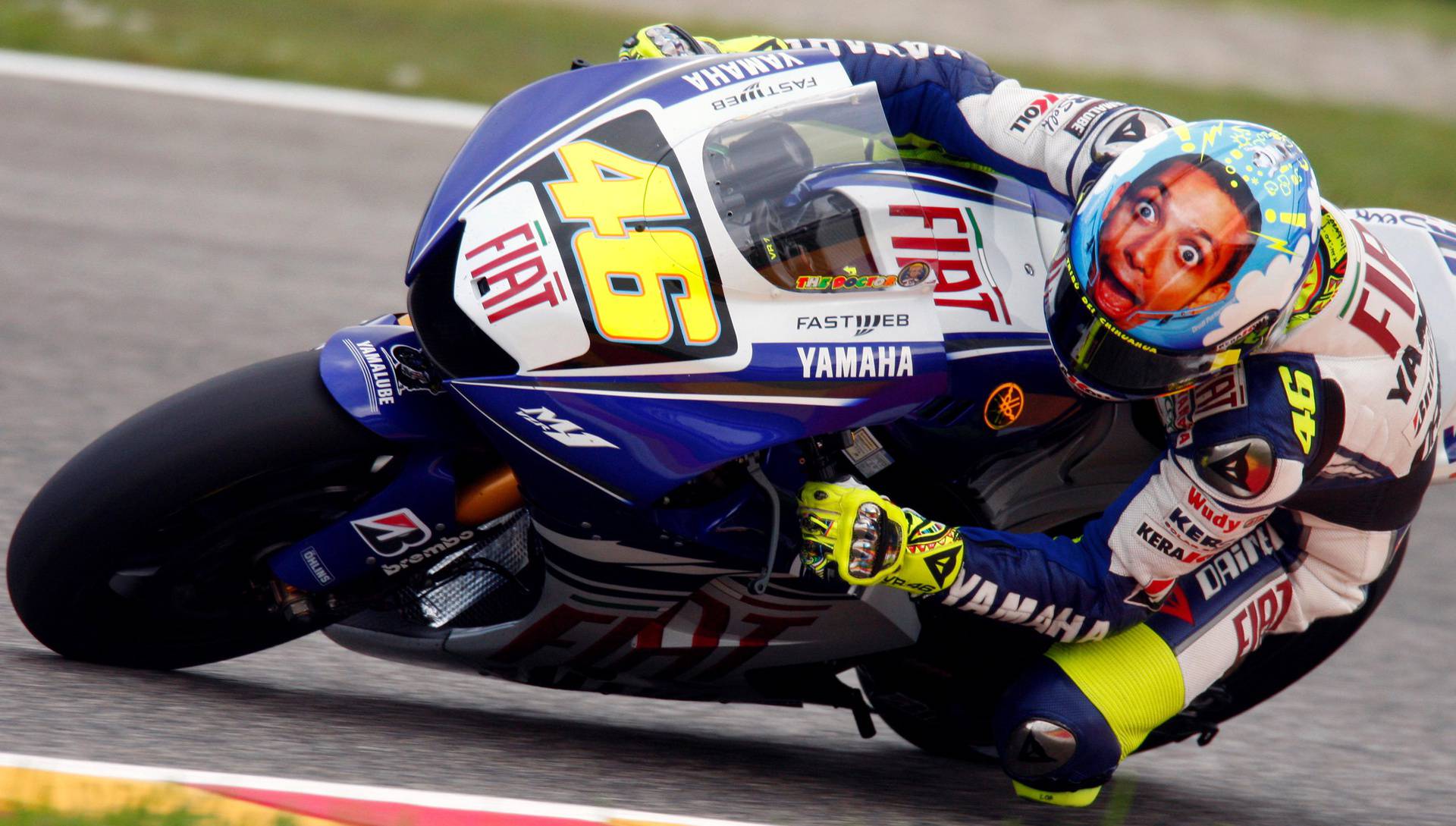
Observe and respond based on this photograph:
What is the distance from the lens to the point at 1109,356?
107 inches

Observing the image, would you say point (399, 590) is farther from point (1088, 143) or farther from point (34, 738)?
point (1088, 143)

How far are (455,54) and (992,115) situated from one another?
21.4 ft

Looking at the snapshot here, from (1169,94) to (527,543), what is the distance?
712cm

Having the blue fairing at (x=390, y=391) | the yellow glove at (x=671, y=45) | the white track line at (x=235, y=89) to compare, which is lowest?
the white track line at (x=235, y=89)

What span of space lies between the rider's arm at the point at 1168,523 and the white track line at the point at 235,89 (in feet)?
18.5

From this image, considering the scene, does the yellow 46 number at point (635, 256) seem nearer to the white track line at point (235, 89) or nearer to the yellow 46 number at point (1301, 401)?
the yellow 46 number at point (1301, 401)

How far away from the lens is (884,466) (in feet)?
9.80

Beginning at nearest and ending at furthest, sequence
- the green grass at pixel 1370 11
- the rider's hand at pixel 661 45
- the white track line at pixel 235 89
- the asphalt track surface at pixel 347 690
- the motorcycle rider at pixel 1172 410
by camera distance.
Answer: the motorcycle rider at pixel 1172 410
the asphalt track surface at pixel 347 690
the rider's hand at pixel 661 45
the white track line at pixel 235 89
the green grass at pixel 1370 11

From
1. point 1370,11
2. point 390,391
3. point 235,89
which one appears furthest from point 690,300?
point 1370,11

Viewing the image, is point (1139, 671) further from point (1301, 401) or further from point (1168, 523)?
point (1301, 401)

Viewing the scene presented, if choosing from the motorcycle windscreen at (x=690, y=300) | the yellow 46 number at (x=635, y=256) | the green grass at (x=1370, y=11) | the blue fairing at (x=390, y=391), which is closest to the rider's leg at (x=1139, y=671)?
the motorcycle windscreen at (x=690, y=300)

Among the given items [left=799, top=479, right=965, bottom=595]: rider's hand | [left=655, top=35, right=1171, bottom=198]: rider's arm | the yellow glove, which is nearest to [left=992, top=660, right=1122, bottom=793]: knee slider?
[left=799, top=479, right=965, bottom=595]: rider's hand

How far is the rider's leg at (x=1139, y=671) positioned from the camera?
10.1 ft

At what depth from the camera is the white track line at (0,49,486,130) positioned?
7.86m
